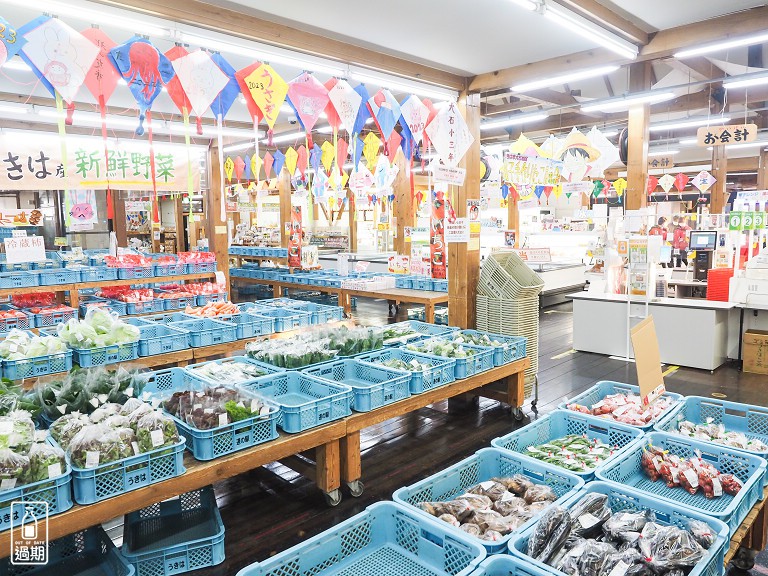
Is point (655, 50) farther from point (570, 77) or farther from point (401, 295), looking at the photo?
point (401, 295)

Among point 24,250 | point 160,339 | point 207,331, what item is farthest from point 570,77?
point 24,250

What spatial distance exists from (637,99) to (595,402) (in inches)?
191

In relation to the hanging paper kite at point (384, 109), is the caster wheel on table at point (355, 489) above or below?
below

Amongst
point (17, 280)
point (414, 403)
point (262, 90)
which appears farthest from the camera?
point (17, 280)

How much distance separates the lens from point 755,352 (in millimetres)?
6793

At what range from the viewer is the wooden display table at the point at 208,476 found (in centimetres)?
238

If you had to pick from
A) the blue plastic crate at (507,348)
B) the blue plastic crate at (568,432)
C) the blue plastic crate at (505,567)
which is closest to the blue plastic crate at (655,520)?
the blue plastic crate at (505,567)

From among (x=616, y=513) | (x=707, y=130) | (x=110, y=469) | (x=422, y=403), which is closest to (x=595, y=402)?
(x=422, y=403)

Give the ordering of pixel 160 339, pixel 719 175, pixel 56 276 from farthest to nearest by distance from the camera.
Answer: pixel 719 175 → pixel 56 276 → pixel 160 339

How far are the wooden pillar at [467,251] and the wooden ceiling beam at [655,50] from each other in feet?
0.91

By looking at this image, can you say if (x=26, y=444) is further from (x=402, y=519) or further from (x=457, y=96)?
(x=457, y=96)

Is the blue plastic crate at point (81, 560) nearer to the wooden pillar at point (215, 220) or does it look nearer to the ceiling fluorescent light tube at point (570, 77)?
the ceiling fluorescent light tube at point (570, 77)

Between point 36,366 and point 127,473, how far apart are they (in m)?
2.43

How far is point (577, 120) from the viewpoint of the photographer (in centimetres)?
1216
